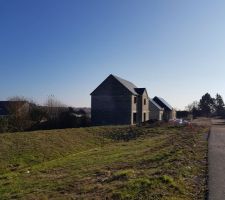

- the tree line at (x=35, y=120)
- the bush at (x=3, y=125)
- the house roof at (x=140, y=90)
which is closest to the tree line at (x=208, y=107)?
the house roof at (x=140, y=90)

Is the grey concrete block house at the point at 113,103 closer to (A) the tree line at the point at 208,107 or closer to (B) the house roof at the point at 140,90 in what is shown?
(B) the house roof at the point at 140,90

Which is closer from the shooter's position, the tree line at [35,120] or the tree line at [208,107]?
the tree line at [35,120]

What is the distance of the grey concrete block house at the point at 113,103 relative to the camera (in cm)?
4891

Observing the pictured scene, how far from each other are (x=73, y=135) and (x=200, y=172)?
17.0 m

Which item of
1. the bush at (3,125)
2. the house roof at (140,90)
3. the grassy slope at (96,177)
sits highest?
the house roof at (140,90)

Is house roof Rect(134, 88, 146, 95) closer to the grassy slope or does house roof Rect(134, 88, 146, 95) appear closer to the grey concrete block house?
the grey concrete block house

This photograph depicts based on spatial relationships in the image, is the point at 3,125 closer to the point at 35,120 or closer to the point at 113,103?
the point at 35,120

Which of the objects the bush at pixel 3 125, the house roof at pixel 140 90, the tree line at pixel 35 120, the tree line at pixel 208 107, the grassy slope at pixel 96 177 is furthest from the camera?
the tree line at pixel 208 107

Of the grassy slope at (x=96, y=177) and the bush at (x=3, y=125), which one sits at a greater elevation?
the bush at (x=3, y=125)

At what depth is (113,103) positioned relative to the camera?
49.2 metres

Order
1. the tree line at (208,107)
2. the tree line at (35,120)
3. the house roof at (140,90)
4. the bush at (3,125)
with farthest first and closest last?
1. the tree line at (208,107)
2. the house roof at (140,90)
3. the tree line at (35,120)
4. the bush at (3,125)

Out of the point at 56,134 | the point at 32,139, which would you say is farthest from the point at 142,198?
the point at 56,134

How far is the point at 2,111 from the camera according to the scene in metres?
66.6

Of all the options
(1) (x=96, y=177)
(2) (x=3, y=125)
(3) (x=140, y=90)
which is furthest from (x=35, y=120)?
(1) (x=96, y=177)
